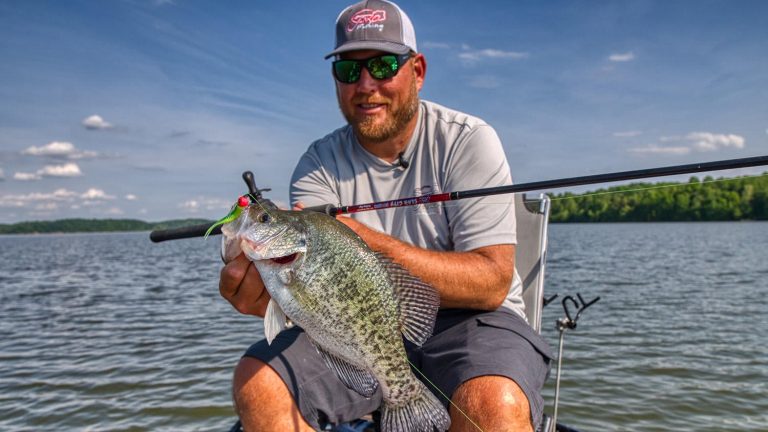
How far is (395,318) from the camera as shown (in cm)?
257

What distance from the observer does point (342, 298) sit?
7.87 ft

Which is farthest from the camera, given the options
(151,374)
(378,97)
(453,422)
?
(151,374)

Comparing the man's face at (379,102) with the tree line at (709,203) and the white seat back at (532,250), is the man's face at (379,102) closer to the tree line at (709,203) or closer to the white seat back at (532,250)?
the white seat back at (532,250)

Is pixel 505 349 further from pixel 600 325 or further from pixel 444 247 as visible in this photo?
pixel 600 325

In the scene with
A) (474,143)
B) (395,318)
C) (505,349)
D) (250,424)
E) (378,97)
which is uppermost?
(378,97)

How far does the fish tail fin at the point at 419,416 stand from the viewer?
2.60m

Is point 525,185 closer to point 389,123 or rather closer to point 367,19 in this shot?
point 389,123

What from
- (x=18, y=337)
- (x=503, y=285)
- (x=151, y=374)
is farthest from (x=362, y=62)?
(x=18, y=337)

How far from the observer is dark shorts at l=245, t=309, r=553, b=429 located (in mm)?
2900

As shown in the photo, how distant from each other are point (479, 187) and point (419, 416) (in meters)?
1.51

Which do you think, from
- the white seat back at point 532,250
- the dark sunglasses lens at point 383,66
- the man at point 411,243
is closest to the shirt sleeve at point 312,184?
the man at point 411,243

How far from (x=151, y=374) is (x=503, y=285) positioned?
7.70 metres

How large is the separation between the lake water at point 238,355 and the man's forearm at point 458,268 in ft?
14.4

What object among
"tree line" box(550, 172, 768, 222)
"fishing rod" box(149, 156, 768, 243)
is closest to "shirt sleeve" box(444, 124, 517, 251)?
"fishing rod" box(149, 156, 768, 243)
